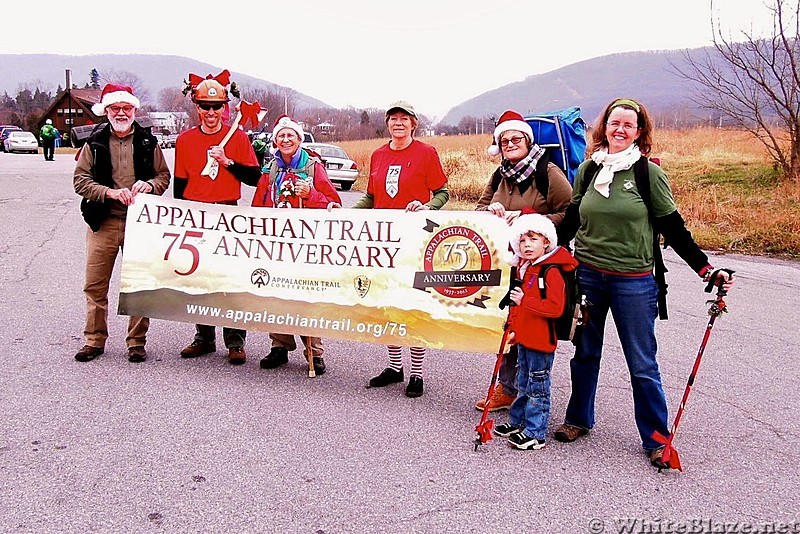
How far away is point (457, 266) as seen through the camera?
4.98 metres

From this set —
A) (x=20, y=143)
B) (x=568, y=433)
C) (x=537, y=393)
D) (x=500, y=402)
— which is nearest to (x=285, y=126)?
(x=500, y=402)

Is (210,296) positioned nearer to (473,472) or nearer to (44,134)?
(473,472)

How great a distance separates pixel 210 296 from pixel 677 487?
367 cm

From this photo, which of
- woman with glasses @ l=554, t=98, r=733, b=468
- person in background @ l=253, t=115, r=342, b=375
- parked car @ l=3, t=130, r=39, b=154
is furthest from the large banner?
parked car @ l=3, t=130, r=39, b=154

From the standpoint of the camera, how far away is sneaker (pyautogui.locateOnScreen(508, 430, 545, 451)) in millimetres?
4176

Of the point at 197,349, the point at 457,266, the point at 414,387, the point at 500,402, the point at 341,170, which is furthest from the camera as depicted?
the point at 341,170

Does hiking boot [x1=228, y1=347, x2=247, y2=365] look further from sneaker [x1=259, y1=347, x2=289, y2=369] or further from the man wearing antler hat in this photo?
sneaker [x1=259, y1=347, x2=289, y2=369]

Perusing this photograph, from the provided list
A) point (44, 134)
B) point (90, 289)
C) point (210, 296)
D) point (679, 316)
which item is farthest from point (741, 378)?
point (44, 134)

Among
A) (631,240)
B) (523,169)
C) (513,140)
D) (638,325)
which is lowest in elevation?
(638,325)

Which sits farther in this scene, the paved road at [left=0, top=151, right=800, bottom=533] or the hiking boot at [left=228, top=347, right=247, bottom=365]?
the hiking boot at [left=228, top=347, right=247, bottom=365]

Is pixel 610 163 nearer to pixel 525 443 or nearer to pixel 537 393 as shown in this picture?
pixel 537 393

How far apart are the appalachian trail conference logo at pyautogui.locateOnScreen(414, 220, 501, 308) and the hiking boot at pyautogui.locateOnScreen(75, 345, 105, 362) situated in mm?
2771

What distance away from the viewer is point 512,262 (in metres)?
4.41

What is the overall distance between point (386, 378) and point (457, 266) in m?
1.04
